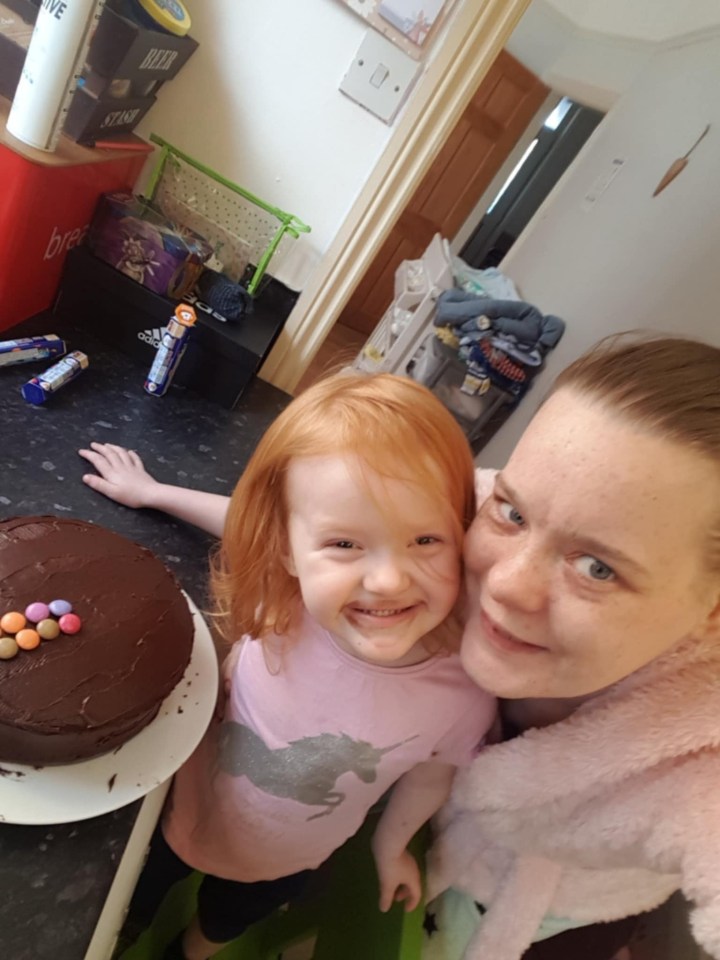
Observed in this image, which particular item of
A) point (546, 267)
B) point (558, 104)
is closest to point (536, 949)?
point (546, 267)

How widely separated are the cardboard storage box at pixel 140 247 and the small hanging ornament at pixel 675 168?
173 centimetres

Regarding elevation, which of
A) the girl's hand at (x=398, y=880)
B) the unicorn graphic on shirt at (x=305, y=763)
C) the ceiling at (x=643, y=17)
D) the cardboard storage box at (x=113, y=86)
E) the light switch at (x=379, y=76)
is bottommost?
the girl's hand at (x=398, y=880)

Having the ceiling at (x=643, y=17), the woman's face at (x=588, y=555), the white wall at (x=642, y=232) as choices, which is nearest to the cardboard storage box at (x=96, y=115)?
the woman's face at (x=588, y=555)

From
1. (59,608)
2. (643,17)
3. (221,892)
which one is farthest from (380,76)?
(643,17)

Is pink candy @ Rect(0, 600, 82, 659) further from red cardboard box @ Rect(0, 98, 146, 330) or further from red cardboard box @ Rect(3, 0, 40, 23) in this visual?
red cardboard box @ Rect(3, 0, 40, 23)

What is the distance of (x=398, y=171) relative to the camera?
1119 mm

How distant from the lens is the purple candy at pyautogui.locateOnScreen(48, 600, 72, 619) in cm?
46

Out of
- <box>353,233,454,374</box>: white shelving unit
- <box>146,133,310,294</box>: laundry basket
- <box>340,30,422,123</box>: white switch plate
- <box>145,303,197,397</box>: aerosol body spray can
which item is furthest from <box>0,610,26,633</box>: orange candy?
<box>353,233,454,374</box>: white shelving unit

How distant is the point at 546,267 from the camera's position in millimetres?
2783

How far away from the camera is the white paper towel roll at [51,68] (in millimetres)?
705

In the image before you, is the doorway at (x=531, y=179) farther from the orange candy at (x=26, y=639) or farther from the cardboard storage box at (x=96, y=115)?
the orange candy at (x=26, y=639)

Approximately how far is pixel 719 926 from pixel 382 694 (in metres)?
0.31

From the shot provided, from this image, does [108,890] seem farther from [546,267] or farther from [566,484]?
[546,267]

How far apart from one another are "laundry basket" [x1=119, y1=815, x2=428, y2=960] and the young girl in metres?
0.03
